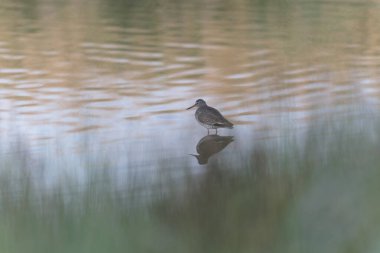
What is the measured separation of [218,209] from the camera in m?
3.54

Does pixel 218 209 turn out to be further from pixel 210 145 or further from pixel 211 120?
pixel 211 120

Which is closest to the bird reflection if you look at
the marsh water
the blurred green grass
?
the marsh water

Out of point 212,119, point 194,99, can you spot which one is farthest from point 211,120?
point 194,99

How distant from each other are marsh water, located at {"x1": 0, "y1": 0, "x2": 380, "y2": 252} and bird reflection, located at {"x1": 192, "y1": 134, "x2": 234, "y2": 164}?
0.06 feet

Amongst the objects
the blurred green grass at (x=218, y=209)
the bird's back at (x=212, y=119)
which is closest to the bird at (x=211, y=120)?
the bird's back at (x=212, y=119)

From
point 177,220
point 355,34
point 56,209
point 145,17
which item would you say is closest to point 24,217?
point 56,209

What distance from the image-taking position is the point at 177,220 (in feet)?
11.3

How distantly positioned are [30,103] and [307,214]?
4.36m

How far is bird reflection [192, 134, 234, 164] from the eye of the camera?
5539 millimetres

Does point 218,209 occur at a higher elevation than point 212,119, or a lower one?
lower

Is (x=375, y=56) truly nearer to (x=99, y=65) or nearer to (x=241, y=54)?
(x=241, y=54)

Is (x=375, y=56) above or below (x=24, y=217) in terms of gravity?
above

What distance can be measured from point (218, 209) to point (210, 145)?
8.34ft

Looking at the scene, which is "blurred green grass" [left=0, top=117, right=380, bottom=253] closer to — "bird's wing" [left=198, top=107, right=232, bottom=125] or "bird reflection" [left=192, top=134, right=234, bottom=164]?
"bird reflection" [left=192, top=134, right=234, bottom=164]
